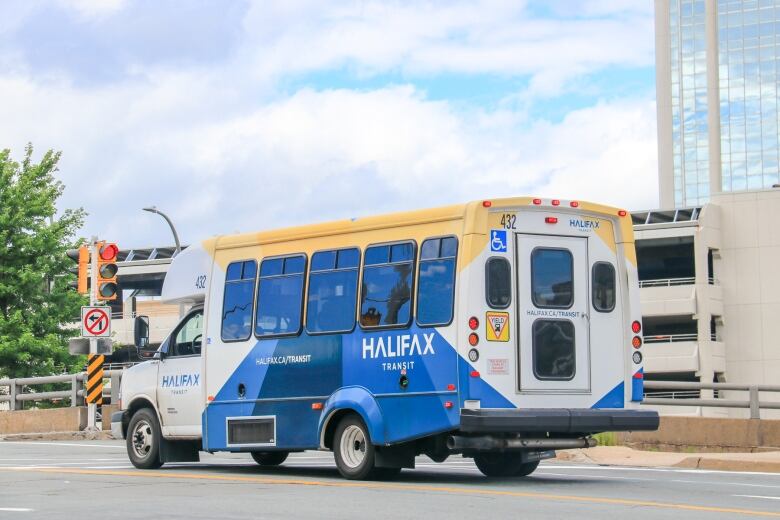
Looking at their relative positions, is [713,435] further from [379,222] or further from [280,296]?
[379,222]

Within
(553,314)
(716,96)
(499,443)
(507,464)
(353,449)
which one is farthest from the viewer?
(716,96)

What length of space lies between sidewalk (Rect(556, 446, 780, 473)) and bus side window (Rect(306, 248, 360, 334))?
243 inches

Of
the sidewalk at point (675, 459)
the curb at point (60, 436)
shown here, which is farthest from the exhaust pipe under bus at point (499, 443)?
the curb at point (60, 436)

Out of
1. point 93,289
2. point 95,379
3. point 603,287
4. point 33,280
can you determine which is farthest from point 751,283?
point 603,287

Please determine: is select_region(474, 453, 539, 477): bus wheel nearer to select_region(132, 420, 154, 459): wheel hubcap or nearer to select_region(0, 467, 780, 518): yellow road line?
select_region(0, 467, 780, 518): yellow road line

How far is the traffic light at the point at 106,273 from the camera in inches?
1028

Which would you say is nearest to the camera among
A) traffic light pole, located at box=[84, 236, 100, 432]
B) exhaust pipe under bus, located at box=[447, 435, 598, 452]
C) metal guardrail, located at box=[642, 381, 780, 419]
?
exhaust pipe under bus, located at box=[447, 435, 598, 452]

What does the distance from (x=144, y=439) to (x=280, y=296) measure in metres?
2.95

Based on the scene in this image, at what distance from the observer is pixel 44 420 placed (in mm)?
29422

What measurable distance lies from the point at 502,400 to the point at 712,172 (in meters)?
162

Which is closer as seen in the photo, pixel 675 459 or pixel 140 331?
pixel 140 331

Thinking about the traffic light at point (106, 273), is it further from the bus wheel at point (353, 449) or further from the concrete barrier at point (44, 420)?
the bus wheel at point (353, 449)

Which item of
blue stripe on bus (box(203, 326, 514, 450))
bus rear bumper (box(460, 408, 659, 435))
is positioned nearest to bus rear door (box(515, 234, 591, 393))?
bus rear bumper (box(460, 408, 659, 435))

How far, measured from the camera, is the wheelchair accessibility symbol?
14992mm
